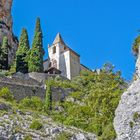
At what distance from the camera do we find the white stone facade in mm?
75025

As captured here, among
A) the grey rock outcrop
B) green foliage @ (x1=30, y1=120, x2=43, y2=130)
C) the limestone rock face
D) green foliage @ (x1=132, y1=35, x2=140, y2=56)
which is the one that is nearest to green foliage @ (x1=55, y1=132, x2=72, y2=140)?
the grey rock outcrop

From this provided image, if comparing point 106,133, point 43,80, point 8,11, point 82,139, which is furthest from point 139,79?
point 8,11

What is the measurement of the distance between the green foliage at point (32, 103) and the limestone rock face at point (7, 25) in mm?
25904

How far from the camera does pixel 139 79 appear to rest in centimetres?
2808

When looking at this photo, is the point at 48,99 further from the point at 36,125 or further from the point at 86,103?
the point at 36,125

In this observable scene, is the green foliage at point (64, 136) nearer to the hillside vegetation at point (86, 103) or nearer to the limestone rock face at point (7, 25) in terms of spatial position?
the hillside vegetation at point (86, 103)

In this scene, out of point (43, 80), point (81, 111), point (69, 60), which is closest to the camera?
point (81, 111)

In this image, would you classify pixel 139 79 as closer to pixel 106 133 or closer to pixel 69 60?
pixel 106 133

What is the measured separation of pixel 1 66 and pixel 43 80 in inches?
357

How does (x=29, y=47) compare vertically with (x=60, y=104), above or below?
above

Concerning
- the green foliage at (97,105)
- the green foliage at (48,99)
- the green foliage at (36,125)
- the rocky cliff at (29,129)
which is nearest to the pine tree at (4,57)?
the green foliage at (97,105)

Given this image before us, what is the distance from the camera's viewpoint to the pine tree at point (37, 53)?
64625mm

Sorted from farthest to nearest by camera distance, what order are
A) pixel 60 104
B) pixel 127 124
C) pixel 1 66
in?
pixel 1 66
pixel 60 104
pixel 127 124

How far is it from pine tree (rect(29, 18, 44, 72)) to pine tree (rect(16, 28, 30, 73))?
83 cm
